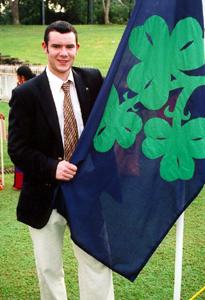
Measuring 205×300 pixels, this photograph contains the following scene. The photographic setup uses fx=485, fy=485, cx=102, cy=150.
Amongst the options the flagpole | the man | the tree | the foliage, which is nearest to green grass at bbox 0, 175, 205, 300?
the man

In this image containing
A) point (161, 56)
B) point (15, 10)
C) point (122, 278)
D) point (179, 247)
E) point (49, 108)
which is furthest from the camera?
point (15, 10)

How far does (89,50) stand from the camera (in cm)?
2823

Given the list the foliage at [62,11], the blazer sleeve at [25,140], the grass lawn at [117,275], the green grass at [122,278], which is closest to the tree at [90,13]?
the foliage at [62,11]

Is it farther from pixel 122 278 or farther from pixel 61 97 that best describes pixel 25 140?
pixel 122 278

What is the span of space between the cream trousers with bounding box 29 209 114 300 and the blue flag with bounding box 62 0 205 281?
4.7 inches

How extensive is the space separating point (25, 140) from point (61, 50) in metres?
0.50

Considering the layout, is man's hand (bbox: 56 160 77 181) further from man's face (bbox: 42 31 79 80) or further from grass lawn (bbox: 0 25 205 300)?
grass lawn (bbox: 0 25 205 300)

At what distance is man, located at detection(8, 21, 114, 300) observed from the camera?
249cm

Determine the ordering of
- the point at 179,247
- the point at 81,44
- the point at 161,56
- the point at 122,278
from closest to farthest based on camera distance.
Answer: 1. the point at 161,56
2. the point at 179,247
3. the point at 122,278
4. the point at 81,44

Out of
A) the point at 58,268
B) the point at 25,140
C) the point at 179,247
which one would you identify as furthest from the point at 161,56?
the point at 58,268

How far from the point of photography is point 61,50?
8.00 feet

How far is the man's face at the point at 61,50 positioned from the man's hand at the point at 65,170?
0.48 m

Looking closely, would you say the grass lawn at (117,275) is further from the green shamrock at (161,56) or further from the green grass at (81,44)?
the green grass at (81,44)

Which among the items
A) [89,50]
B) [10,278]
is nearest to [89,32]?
[89,50]
